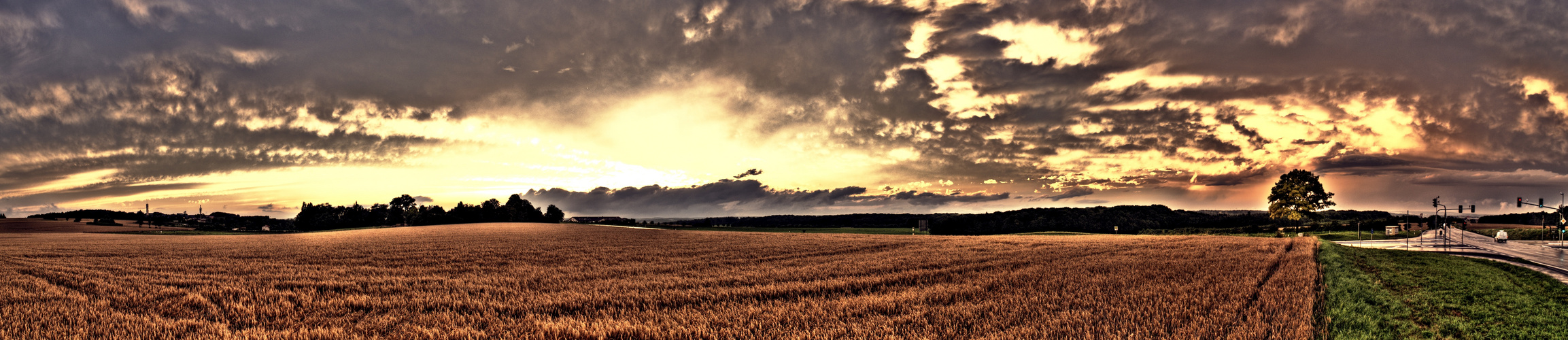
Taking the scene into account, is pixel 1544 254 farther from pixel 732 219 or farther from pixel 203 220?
pixel 203 220

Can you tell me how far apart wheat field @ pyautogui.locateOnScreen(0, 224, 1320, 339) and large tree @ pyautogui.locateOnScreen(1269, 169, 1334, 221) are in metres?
59.5

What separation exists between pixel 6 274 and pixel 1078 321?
29.3 metres

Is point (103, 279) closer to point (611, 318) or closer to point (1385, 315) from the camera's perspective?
point (611, 318)

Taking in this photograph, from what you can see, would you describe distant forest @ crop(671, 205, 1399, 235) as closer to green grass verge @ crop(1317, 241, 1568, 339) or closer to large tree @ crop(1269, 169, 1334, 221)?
large tree @ crop(1269, 169, 1334, 221)

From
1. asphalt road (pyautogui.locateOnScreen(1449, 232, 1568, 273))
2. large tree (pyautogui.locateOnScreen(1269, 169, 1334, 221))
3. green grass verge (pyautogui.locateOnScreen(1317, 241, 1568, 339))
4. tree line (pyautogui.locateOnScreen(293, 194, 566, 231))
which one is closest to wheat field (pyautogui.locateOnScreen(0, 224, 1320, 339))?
green grass verge (pyautogui.locateOnScreen(1317, 241, 1568, 339))

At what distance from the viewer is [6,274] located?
17922 millimetres

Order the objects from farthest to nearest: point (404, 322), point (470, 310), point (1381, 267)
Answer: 1. point (1381, 267)
2. point (470, 310)
3. point (404, 322)

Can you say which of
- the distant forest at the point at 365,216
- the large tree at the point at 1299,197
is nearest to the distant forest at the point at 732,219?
the distant forest at the point at 365,216

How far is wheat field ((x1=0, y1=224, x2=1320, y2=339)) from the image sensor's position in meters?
8.51

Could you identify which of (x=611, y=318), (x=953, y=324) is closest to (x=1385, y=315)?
(x=953, y=324)

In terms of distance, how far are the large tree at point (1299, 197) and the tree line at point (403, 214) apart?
124m

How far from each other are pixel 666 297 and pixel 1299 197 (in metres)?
84.6

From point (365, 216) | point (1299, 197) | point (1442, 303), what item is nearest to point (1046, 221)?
point (1299, 197)

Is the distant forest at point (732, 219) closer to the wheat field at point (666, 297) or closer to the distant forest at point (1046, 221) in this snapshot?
the distant forest at point (1046, 221)
